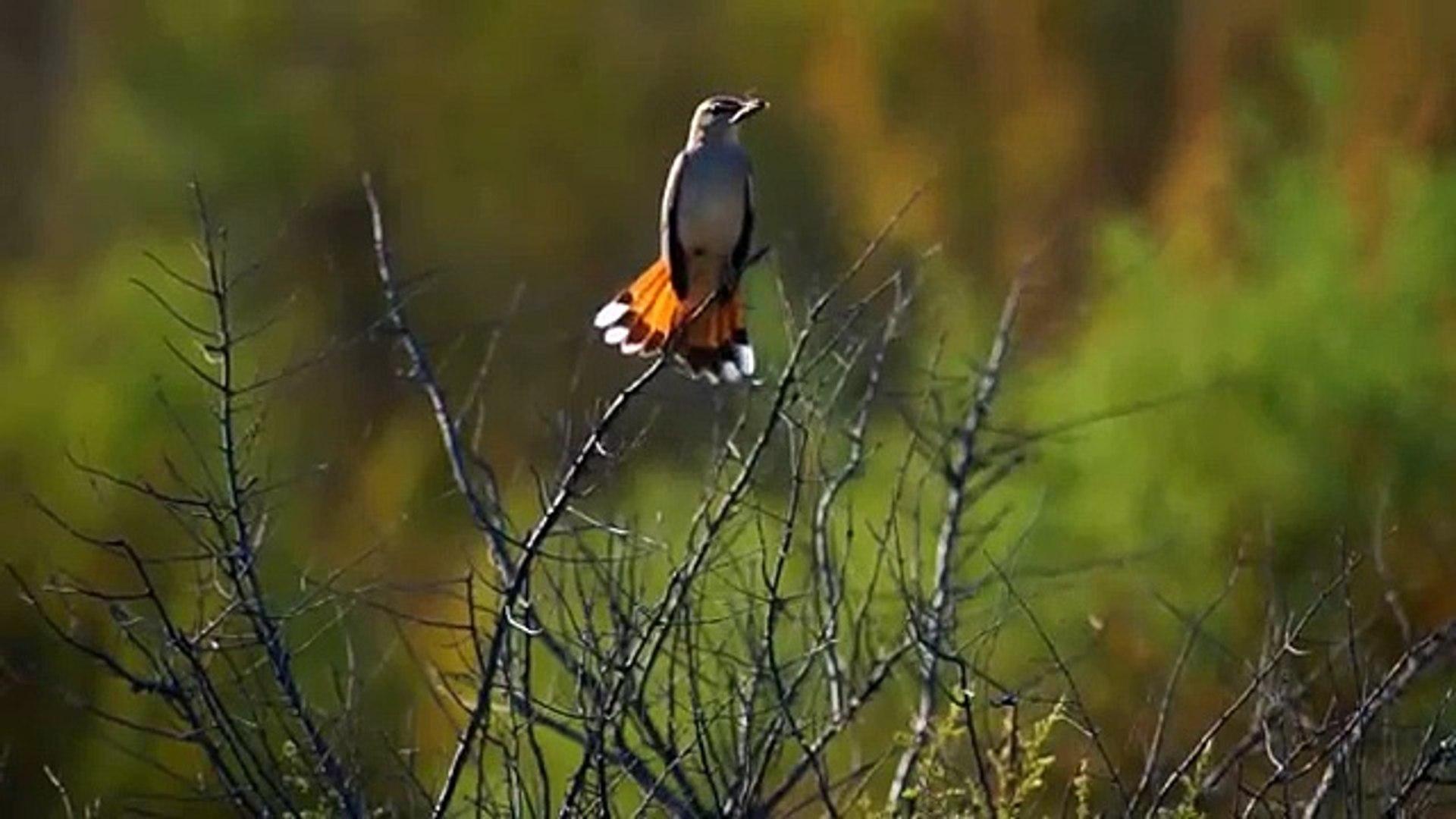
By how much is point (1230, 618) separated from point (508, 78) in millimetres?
16394

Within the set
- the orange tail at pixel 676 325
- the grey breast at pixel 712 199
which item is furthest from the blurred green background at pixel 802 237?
the grey breast at pixel 712 199

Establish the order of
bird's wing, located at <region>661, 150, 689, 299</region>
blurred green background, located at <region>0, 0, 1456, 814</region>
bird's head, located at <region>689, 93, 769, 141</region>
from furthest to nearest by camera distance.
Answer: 1. blurred green background, located at <region>0, 0, 1456, 814</region>
2. bird's head, located at <region>689, 93, 769, 141</region>
3. bird's wing, located at <region>661, 150, 689, 299</region>

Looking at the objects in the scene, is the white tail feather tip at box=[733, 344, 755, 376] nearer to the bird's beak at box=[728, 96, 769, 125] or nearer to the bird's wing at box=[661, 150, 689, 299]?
the bird's wing at box=[661, 150, 689, 299]

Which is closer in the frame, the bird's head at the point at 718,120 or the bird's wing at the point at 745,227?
the bird's wing at the point at 745,227

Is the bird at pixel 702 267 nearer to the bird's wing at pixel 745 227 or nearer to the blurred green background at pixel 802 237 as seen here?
the bird's wing at pixel 745 227

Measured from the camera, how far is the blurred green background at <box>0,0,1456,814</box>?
11500 millimetres

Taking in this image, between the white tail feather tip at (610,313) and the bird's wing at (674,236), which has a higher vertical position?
the bird's wing at (674,236)

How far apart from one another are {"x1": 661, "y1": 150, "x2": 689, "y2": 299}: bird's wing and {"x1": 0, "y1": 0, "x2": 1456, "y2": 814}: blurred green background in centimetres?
28

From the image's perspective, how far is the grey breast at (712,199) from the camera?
7039mm

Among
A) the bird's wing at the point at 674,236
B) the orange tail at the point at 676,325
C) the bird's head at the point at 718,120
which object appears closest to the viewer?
the orange tail at the point at 676,325

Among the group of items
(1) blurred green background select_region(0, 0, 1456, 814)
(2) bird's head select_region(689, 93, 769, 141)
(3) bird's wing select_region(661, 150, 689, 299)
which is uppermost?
(1) blurred green background select_region(0, 0, 1456, 814)

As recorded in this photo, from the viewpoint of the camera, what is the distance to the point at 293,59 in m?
26.7

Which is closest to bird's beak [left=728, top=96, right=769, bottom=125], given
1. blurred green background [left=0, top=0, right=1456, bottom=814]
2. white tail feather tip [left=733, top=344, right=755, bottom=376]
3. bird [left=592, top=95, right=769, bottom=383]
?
bird [left=592, top=95, right=769, bottom=383]

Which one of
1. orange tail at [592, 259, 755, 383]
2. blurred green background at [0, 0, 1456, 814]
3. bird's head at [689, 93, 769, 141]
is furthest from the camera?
blurred green background at [0, 0, 1456, 814]
